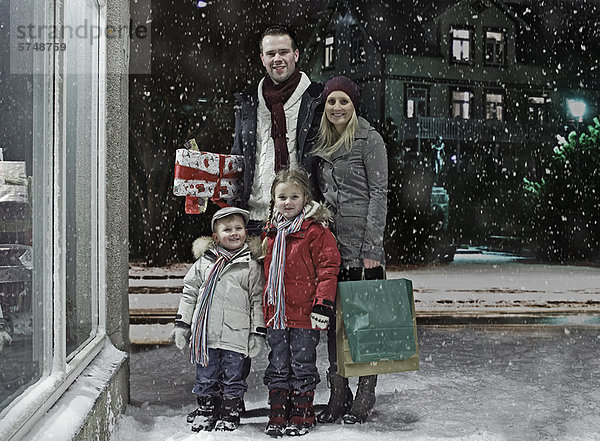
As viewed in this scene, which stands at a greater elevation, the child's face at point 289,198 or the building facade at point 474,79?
the building facade at point 474,79

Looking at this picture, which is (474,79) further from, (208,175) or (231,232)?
(231,232)

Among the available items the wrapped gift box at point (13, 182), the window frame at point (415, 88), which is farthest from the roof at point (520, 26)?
the wrapped gift box at point (13, 182)

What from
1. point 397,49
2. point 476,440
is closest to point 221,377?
point 476,440

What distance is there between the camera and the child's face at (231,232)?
378 cm

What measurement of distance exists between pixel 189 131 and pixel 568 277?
8.34 meters

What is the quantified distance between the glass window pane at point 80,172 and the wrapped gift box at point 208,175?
0.49 m

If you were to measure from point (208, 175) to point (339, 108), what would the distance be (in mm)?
859

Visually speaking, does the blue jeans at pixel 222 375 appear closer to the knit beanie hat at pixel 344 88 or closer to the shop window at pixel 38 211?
the shop window at pixel 38 211

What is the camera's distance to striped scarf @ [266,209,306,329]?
11.7 ft

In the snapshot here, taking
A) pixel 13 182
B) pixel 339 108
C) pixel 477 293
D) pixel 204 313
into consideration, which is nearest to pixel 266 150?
pixel 339 108

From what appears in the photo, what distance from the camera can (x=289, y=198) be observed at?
362cm

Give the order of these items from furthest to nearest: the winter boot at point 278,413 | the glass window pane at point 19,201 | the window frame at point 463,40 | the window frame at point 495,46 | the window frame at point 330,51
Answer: the window frame at point 495,46, the window frame at point 463,40, the window frame at point 330,51, the winter boot at point 278,413, the glass window pane at point 19,201

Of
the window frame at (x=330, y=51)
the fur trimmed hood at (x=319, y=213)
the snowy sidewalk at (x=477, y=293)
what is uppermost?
the window frame at (x=330, y=51)

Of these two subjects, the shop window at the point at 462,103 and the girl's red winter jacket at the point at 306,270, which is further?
the shop window at the point at 462,103
